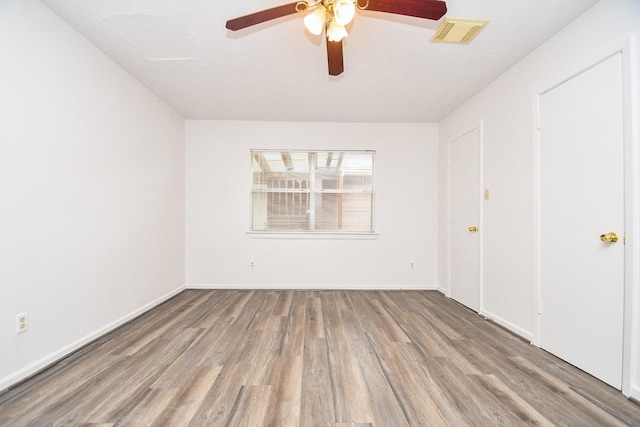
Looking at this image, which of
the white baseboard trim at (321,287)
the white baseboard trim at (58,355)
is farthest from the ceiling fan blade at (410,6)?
the white baseboard trim at (321,287)

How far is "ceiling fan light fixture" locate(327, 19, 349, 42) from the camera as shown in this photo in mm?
1544

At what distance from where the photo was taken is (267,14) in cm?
146

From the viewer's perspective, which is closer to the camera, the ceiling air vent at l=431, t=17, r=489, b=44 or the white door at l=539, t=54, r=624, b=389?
the white door at l=539, t=54, r=624, b=389

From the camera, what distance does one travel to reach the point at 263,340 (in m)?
2.24

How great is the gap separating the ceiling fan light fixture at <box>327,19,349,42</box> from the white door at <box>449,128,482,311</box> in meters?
2.23

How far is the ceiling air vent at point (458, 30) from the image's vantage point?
6.22ft

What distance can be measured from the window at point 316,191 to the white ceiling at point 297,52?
84 cm

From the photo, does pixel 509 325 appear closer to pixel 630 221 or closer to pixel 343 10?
pixel 630 221

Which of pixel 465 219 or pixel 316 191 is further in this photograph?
pixel 316 191

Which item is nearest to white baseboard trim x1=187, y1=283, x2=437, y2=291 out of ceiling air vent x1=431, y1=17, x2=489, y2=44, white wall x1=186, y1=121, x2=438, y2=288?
white wall x1=186, y1=121, x2=438, y2=288

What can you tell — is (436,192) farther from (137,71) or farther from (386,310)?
(137,71)

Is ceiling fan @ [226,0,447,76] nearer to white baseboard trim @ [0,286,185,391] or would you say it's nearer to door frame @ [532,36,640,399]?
door frame @ [532,36,640,399]

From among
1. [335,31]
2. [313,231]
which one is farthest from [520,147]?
[313,231]

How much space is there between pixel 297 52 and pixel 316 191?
2071mm
